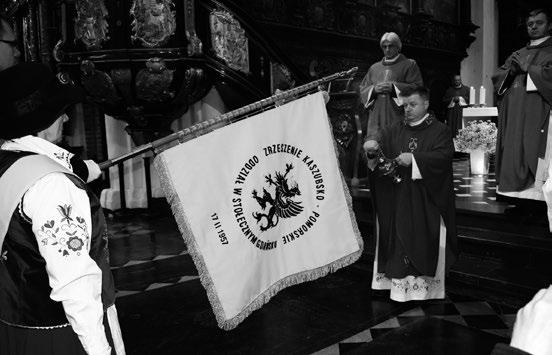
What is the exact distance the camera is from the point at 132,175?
7648 mm

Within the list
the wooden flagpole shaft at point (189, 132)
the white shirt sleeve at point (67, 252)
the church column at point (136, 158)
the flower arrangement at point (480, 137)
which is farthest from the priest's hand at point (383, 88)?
the white shirt sleeve at point (67, 252)

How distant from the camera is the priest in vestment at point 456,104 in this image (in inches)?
460

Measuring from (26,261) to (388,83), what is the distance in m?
5.13

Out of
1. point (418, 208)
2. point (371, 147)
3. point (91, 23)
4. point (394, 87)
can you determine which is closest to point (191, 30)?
point (91, 23)

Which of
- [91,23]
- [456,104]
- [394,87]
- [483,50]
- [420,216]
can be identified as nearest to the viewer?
[420,216]

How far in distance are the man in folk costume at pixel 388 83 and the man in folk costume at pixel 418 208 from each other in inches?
81.2

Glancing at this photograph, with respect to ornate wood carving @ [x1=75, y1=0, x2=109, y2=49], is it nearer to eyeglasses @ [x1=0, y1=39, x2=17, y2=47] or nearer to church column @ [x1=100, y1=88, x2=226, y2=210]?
church column @ [x1=100, y1=88, x2=226, y2=210]

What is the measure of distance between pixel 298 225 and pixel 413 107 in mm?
1713

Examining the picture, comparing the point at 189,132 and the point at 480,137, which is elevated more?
the point at 189,132

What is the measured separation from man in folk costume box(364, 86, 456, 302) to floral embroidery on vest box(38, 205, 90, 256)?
103 inches

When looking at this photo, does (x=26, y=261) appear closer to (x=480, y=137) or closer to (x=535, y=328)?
(x=535, y=328)

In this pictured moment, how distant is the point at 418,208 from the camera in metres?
3.89

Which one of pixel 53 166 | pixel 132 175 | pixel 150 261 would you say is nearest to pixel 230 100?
pixel 132 175

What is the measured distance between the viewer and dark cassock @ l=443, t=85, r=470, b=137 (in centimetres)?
1168
